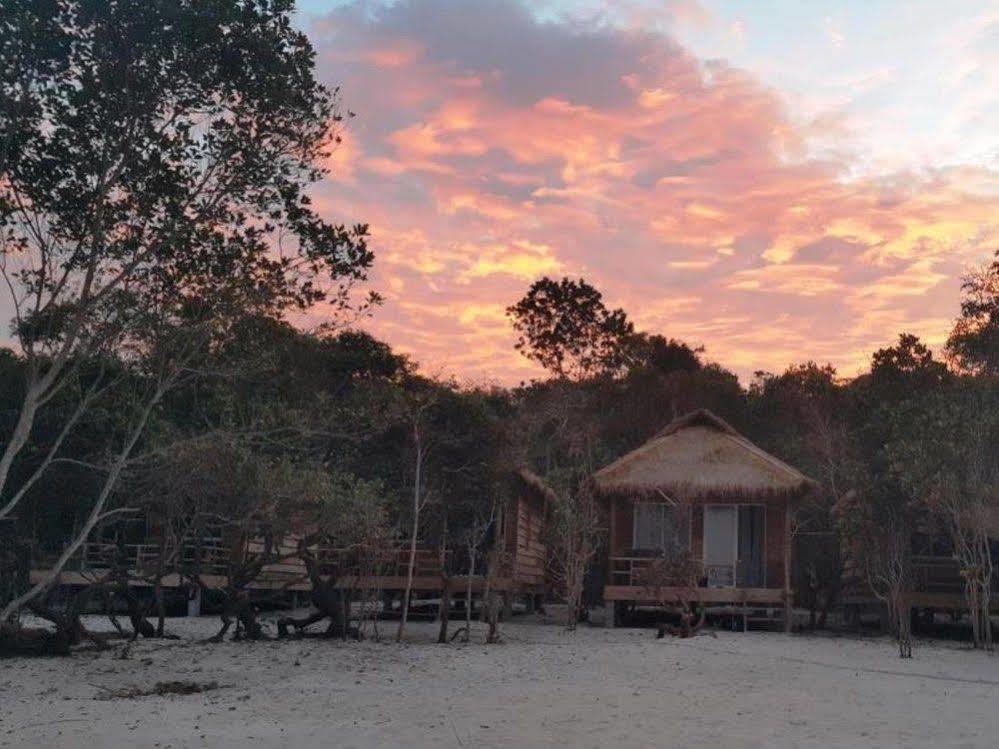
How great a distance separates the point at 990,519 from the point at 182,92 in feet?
51.5

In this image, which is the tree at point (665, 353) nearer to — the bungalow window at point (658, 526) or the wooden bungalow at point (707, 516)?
the wooden bungalow at point (707, 516)

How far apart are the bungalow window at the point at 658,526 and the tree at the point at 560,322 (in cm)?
1191

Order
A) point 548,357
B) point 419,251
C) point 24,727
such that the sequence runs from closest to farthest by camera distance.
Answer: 1. point 24,727
2. point 419,251
3. point 548,357

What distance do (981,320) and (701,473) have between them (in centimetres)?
873

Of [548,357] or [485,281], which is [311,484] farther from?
[548,357]

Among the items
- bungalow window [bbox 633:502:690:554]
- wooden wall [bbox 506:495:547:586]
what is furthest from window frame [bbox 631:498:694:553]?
wooden wall [bbox 506:495:547:586]

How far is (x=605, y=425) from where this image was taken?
139 feet

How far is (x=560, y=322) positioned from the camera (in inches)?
1447

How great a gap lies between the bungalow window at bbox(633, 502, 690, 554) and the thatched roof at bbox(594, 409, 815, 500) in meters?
0.80

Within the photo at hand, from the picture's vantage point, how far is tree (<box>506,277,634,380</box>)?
36.5 m

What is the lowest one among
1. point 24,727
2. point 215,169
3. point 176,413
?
point 24,727

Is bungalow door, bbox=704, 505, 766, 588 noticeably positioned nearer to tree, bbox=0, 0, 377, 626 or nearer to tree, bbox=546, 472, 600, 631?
tree, bbox=546, 472, 600, 631

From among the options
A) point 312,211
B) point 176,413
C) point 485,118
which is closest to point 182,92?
point 312,211

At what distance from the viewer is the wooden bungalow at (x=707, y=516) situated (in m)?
23.5
